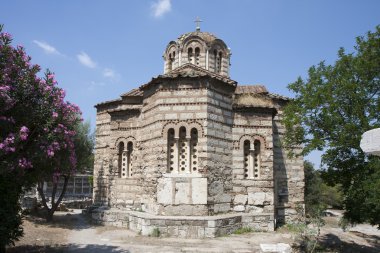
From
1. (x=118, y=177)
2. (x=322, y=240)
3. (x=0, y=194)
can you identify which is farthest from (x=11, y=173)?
(x=322, y=240)

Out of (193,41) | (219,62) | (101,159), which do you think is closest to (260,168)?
(101,159)

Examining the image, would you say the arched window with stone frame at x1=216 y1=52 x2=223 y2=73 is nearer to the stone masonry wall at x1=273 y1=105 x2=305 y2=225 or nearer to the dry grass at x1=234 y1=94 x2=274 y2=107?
the stone masonry wall at x1=273 y1=105 x2=305 y2=225

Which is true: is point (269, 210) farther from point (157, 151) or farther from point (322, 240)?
point (157, 151)

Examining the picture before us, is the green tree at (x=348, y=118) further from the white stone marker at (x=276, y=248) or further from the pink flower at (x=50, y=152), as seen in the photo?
the pink flower at (x=50, y=152)

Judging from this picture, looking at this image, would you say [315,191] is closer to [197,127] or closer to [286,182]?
[286,182]

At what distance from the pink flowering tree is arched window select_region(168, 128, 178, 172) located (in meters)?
4.71

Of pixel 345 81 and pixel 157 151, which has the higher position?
pixel 345 81

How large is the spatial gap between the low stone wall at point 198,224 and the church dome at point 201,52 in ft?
28.3

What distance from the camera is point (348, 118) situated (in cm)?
974

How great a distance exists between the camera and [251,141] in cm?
1241

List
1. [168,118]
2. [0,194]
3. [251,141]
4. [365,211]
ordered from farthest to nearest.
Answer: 1. [251,141]
2. [168,118]
3. [365,211]
4. [0,194]

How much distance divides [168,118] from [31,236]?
5.59 m

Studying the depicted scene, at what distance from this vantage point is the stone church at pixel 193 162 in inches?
428

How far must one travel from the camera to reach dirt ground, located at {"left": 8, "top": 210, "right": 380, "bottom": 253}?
8.68m
